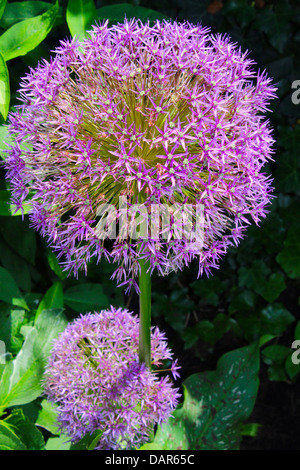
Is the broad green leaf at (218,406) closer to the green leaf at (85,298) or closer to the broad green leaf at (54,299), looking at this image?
the green leaf at (85,298)

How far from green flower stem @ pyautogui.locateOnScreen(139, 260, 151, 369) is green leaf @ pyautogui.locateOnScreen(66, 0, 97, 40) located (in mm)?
608

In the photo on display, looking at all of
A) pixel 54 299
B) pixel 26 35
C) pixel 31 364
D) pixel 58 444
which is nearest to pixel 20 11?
pixel 26 35

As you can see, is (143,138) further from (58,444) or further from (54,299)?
(58,444)

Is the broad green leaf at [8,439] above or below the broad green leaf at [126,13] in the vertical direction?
below

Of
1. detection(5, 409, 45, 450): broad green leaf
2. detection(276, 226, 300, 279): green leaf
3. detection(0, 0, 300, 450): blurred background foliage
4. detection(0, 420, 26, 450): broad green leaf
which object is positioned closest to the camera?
detection(0, 420, 26, 450): broad green leaf

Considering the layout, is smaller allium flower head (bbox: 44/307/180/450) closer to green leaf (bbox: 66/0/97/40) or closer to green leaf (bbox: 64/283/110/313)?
green leaf (bbox: 64/283/110/313)

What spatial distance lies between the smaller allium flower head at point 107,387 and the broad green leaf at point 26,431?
163mm

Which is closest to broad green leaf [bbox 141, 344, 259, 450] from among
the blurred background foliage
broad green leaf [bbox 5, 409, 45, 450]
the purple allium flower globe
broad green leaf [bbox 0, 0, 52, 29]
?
the blurred background foliage

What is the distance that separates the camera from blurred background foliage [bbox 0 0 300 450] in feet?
4.77

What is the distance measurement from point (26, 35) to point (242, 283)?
122 cm

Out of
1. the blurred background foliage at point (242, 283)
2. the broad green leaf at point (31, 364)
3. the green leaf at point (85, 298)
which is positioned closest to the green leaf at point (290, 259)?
the blurred background foliage at point (242, 283)

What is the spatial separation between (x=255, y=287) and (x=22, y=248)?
947 millimetres

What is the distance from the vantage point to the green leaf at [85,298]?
1501 millimetres

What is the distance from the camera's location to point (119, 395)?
109 cm
